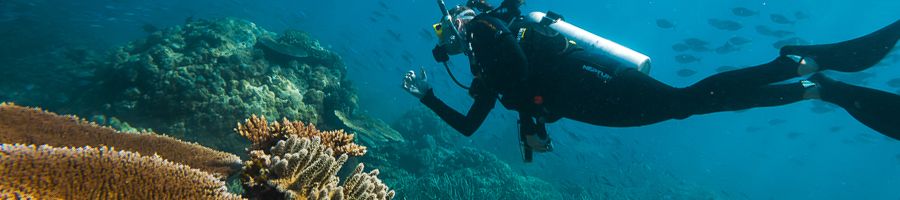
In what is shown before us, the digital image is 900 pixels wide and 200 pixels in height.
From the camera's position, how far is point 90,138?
376cm

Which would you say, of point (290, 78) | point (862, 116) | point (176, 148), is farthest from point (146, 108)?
point (862, 116)

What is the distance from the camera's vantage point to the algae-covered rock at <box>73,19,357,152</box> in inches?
306

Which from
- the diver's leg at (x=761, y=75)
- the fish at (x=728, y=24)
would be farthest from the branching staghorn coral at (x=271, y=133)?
the fish at (x=728, y=24)

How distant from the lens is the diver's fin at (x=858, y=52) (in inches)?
151

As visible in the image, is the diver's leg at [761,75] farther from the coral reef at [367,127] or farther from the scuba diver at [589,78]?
the coral reef at [367,127]

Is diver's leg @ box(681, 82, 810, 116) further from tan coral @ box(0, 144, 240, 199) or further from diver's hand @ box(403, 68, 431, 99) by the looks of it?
tan coral @ box(0, 144, 240, 199)

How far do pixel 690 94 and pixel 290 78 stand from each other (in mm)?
8822

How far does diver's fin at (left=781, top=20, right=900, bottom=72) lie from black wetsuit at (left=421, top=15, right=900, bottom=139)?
276 mm

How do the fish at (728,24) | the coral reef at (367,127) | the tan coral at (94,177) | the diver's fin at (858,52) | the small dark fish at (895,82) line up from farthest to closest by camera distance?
the fish at (728,24), the small dark fish at (895,82), the coral reef at (367,127), the diver's fin at (858,52), the tan coral at (94,177)

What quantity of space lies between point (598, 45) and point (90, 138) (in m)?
5.25

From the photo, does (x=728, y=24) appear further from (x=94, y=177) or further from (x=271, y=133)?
(x=94, y=177)

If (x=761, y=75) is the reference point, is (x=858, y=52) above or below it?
above

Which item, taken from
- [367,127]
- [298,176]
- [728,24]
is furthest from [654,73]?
[298,176]

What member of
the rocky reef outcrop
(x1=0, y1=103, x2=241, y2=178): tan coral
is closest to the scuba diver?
(x1=0, y1=103, x2=241, y2=178): tan coral
